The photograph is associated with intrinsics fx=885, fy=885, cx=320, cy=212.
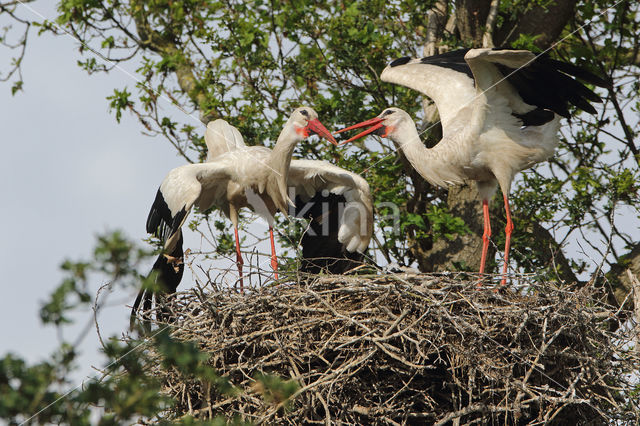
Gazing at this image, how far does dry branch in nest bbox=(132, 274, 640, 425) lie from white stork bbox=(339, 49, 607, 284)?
1.02m

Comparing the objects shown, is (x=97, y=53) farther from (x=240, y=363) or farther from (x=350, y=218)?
(x=240, y=363)

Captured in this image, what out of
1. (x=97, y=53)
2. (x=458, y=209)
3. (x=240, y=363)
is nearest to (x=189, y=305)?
(x=240, y=363)

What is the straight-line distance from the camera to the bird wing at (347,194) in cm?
658

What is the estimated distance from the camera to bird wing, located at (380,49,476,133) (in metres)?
6.74

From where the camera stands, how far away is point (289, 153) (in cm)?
637

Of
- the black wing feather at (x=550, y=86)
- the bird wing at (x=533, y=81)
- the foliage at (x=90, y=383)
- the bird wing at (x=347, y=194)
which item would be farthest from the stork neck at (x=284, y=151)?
the foliage at (x=90, y=383)

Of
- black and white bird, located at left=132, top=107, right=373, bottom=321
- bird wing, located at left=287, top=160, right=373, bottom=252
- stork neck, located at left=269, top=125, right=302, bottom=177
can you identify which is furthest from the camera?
bird wing, located at left=287, top=160, right=373, bottom=252

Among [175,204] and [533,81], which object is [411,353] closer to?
[175,204]

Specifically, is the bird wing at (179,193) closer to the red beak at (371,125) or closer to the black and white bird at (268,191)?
the black and white bird at (268,191)

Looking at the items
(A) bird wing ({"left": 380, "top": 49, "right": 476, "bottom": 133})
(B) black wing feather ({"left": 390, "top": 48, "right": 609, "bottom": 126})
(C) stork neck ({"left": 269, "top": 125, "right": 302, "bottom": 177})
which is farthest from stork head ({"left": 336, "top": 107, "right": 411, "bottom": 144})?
(B) black wing feather ({"left": 390, "top": 48, "right": 609, "bottom": 126})

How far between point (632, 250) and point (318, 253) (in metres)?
2.75

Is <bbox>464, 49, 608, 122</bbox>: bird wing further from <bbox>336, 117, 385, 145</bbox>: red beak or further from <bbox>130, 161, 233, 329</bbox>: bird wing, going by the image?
<bbox>130, 161, 233, 329</bbox>: bird wing

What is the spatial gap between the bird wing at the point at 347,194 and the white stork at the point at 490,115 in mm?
455

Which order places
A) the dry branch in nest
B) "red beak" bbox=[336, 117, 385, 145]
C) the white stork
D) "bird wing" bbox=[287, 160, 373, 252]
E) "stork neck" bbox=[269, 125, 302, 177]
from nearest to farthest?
the dry branch in nest < the white stork < "stork neck" bbox=[269, 125, 302, 177] < "bird wing" bbox=[287, 160, 373, 252] < "red beak" bbox=[336, 117, 385, 145]
